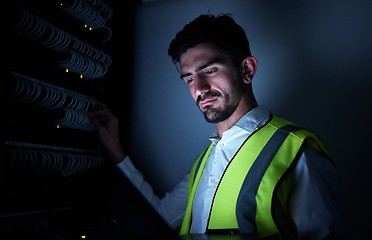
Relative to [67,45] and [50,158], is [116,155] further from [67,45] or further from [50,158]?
[67,45]

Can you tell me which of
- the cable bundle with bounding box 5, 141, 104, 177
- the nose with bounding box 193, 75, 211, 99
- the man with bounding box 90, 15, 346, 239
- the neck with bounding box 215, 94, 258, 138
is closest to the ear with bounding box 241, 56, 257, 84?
the man with bounding box 90, 15, 346, 239

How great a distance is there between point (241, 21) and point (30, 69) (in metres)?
1.37

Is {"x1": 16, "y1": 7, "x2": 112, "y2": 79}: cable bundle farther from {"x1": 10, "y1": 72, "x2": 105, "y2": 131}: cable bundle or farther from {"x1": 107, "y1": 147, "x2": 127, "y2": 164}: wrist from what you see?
{"x1": 107, "y1": 147, "x2": 127, "y2": 164}: wrist

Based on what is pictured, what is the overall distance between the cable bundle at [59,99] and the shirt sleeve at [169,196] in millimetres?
357

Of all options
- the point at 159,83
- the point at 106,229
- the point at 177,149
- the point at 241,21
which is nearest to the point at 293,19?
the point at 241,21

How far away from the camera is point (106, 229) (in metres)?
1.01

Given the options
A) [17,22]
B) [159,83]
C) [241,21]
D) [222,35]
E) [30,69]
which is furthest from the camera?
[159,83]

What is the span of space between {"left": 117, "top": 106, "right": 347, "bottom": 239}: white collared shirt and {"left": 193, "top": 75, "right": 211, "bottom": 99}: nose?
0.82ft

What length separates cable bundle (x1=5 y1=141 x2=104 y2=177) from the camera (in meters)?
1.36

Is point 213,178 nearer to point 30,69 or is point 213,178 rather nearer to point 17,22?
point 30,69

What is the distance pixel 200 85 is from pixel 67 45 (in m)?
0.72

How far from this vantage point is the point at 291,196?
4.28 feet

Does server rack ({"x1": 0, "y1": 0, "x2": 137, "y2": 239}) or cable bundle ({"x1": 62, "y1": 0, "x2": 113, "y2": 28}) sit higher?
cable bundle ({"x1": 62, "y1": 0, "x2": 113, "y2": 28})

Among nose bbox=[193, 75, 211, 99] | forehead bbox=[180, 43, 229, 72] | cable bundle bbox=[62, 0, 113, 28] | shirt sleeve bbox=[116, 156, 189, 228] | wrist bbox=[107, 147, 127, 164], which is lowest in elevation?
shirt sleeve bbox=[116, 156, 189, 228]
